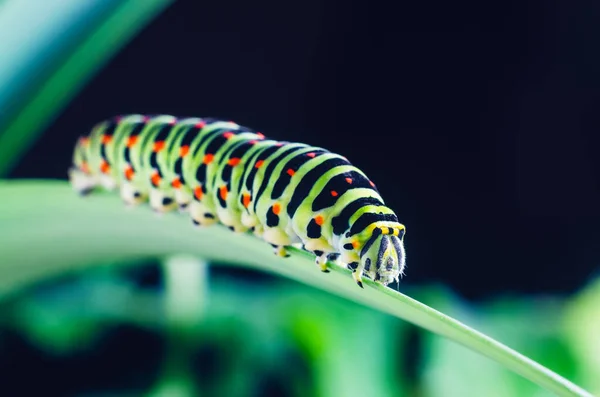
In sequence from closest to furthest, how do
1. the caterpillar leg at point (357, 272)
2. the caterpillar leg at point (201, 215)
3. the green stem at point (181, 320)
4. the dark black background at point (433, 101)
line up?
the caterpillar leg at point (357, 272)
the caterpillar leg at point (201, 215)
the green stem at point (181, 320)
the dark black background at point (433, 101)

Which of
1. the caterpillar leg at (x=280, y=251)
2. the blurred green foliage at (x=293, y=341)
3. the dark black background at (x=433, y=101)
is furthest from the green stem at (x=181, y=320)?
the caterpillar leg at (x=280, y=251)

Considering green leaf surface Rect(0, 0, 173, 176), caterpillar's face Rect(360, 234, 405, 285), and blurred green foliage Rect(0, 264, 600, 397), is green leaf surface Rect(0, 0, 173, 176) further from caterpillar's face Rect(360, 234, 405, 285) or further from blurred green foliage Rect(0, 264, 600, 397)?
caterpillar's face Rect(360, 234, 405, 285)

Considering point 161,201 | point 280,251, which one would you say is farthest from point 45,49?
point 280,251

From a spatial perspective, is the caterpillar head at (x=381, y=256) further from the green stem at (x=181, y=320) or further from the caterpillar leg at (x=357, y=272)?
the green stem at (x=181, y=320)

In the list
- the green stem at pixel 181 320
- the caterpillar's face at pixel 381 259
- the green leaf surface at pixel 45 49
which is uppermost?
the green leaf surface at pixel 45 49

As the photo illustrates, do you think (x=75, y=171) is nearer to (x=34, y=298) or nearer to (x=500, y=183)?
(x=34, y=298)

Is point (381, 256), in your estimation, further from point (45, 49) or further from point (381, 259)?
point (45, 49)

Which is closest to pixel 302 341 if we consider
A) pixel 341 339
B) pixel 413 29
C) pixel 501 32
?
pixel 341 339
